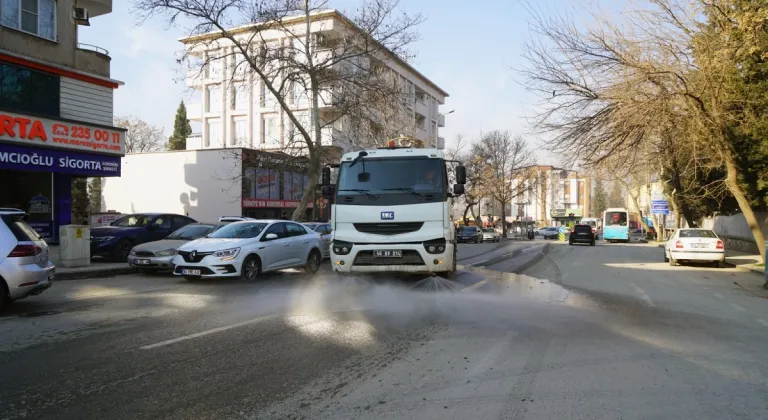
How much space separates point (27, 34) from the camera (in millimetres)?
18250

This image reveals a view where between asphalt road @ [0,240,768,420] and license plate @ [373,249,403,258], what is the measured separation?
719 mm

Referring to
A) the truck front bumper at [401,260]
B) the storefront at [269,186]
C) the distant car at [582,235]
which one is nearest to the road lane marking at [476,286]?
the truck front bumper at [401,260]

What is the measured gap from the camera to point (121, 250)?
16.3m

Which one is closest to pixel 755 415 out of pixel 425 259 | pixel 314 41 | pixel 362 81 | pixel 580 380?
pixel 580 380

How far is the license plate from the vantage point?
9336mm

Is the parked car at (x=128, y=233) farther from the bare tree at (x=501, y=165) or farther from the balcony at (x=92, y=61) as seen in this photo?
the bare tree at (x=501, y=165)

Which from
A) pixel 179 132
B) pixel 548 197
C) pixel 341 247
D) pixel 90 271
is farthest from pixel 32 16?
pixel 548 197

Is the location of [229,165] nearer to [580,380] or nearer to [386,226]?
[386,226]

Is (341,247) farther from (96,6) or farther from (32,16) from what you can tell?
(96,6)

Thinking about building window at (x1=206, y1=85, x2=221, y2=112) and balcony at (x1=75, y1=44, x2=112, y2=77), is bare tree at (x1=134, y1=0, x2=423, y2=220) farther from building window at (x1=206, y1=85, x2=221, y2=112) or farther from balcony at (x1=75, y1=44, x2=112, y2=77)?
building window at (x1=206, y1=85, x2=221, y2=112)

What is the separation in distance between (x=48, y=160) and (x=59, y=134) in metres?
1.02

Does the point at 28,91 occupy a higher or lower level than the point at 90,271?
higher

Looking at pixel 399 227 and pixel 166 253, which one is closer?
pixel 399 227

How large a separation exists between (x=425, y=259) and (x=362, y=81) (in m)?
16.0
